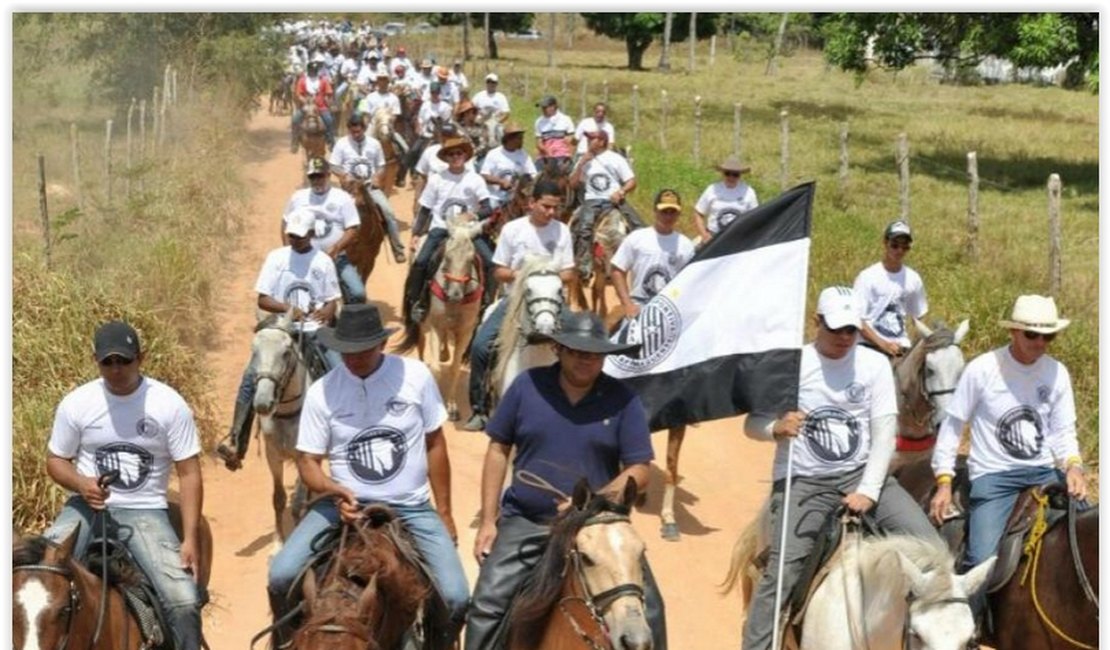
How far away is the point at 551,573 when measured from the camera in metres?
6.32

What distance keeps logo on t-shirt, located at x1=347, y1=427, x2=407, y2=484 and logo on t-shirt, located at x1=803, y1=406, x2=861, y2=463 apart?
7.22 ft

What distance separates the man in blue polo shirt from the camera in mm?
6891

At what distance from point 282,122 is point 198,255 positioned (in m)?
19.8

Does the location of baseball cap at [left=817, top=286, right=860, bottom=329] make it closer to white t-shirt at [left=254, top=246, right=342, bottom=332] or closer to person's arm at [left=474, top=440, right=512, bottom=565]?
person's arm at [left=474, top=440, right=512, bottom=565]

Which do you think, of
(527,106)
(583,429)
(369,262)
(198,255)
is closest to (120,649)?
(583,429)

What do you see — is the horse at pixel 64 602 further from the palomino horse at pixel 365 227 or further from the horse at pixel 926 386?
the palomino horse at pixel 365 227

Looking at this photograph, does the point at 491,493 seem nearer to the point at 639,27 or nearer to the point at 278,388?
the point at 278,388

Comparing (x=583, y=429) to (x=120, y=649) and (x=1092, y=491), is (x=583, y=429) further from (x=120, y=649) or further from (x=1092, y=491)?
(x=1092, y=491)

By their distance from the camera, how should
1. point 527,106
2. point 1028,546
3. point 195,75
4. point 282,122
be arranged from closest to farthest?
point 1028,546 < point 195,75 < point 282,122 < point 527,106

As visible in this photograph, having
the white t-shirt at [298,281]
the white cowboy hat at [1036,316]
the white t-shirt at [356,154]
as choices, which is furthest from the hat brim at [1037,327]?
the white t-shirt at [356,154]

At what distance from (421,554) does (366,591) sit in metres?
0.93

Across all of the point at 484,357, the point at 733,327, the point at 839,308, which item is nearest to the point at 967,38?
the point at 484,357

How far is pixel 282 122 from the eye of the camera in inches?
1480

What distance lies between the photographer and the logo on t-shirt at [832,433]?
771 centimetres
